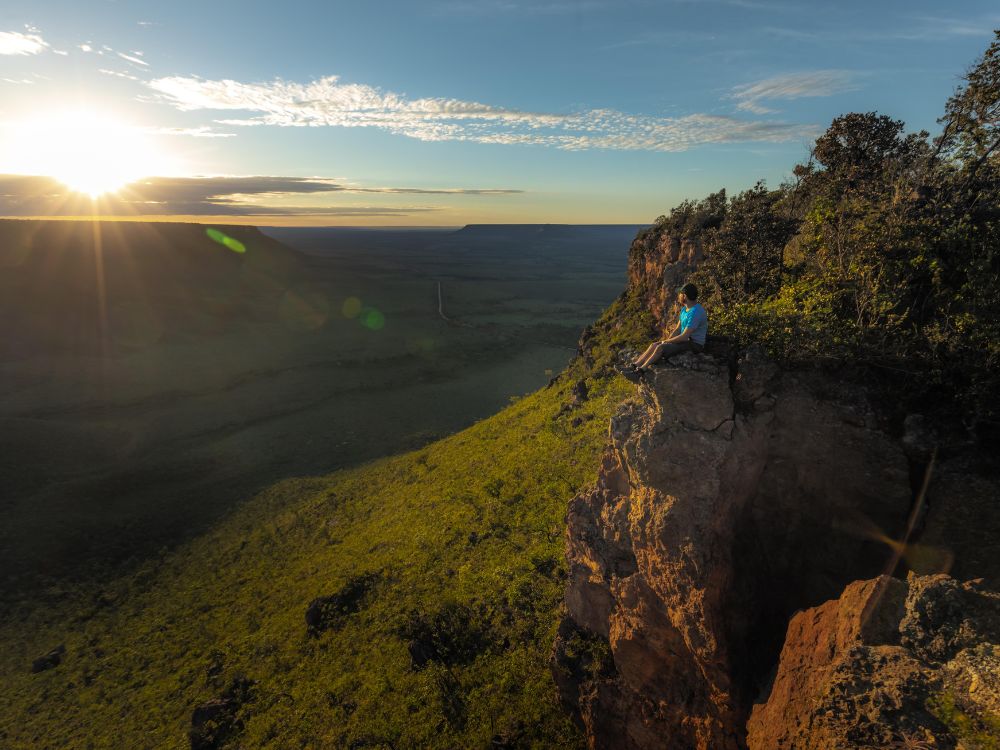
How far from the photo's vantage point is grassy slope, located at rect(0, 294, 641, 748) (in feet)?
44.2

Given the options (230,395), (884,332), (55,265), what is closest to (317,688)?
(884,332)

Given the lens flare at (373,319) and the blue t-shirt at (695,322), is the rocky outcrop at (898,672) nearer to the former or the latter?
the blue t-shirt at (695,322)

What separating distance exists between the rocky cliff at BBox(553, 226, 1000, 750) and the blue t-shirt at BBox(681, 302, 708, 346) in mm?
397

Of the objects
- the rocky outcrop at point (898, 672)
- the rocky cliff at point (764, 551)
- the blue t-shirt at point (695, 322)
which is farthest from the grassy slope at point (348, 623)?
the blue t-shirt at point (695, 322)

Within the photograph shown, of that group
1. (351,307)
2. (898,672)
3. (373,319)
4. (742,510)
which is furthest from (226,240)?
(898,672)

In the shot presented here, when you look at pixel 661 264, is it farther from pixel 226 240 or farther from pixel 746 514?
pixel 226 240

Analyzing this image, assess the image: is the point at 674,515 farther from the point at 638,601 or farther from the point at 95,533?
the point at 95,533

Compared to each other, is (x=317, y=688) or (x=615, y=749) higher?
(x=615, y=749)

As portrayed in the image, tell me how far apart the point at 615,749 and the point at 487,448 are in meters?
17.2

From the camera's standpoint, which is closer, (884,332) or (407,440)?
(884,332)

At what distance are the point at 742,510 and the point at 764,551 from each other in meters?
0.93

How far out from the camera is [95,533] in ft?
84.5

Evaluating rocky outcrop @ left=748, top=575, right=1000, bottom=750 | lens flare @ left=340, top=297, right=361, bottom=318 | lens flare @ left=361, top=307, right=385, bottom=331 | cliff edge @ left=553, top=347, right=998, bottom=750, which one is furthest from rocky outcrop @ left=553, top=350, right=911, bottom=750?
lens flare @ left=340, top=297, right=361, bottom=318

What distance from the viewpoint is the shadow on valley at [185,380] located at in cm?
2783
